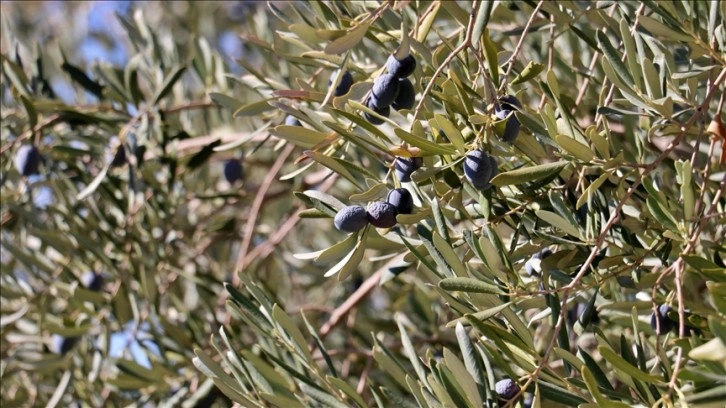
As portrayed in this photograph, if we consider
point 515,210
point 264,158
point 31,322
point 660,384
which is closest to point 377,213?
point 515,210

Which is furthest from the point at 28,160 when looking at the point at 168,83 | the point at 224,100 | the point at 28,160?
the point at 224,100

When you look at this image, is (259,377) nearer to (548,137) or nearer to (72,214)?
(548,137)

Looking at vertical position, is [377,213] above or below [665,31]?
below

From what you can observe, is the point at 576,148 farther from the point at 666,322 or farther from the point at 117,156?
the point at 117,156

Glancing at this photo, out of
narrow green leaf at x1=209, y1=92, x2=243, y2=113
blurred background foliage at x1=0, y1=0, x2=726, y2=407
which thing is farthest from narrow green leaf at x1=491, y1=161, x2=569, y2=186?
narrow green leaf at x1=209, y1=92, x2=243, y2=113

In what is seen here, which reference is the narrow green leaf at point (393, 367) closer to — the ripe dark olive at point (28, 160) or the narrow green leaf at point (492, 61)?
the narrow green leaf at point (492, 61)

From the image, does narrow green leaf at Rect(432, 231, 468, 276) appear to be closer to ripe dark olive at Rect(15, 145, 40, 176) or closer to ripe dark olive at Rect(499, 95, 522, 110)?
ripe dark olive at Rect(499, 95, 522, 110)
